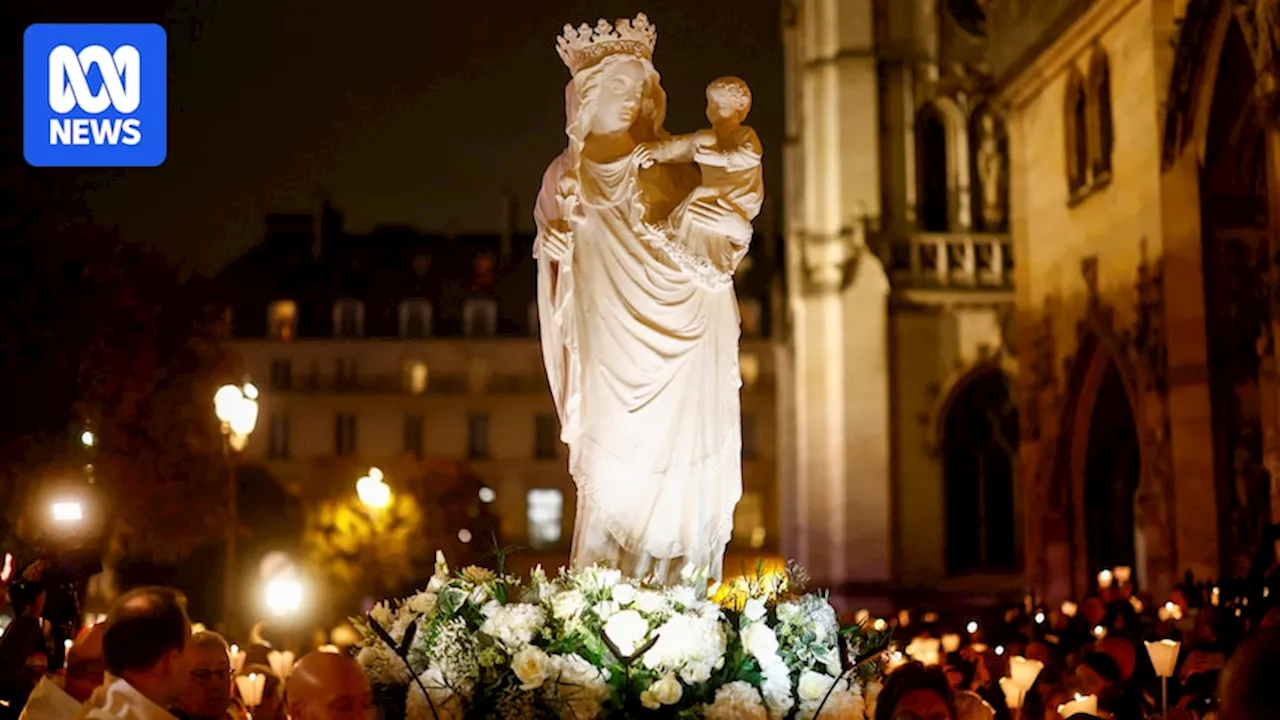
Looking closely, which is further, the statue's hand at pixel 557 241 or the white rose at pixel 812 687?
the statue's hand at pixel 557 241

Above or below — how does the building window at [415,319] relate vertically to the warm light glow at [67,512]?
above

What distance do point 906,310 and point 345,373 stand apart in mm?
36452

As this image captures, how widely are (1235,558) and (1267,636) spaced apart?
60.7 feet

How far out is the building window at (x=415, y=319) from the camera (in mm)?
74938

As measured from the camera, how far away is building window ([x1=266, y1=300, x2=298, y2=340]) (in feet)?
242

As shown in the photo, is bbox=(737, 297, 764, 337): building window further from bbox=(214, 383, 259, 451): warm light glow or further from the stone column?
bbox=(214, 383, 259, 451): warm light glow

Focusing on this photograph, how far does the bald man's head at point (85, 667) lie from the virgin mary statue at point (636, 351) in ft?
7.90

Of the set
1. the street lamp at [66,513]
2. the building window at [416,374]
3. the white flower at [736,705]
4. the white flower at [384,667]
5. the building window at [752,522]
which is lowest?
the building window at [752,522]

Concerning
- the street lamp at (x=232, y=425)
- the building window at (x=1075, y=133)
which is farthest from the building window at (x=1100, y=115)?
the street lamp at (x=232, y=425)

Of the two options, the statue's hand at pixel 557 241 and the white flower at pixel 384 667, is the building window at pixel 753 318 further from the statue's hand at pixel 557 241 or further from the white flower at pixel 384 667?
the white flower at pixel 384 667

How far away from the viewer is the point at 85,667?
21.0 ft

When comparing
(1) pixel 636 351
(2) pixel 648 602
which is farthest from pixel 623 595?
(1) pixel 636 351

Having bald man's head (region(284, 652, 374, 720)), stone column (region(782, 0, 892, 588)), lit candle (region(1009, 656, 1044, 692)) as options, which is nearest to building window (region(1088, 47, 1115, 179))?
stone column (region(782, 0, 892, 588))

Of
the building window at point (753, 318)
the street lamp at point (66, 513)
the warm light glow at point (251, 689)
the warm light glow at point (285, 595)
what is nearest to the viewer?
the warm light glow at point (251, 689)
